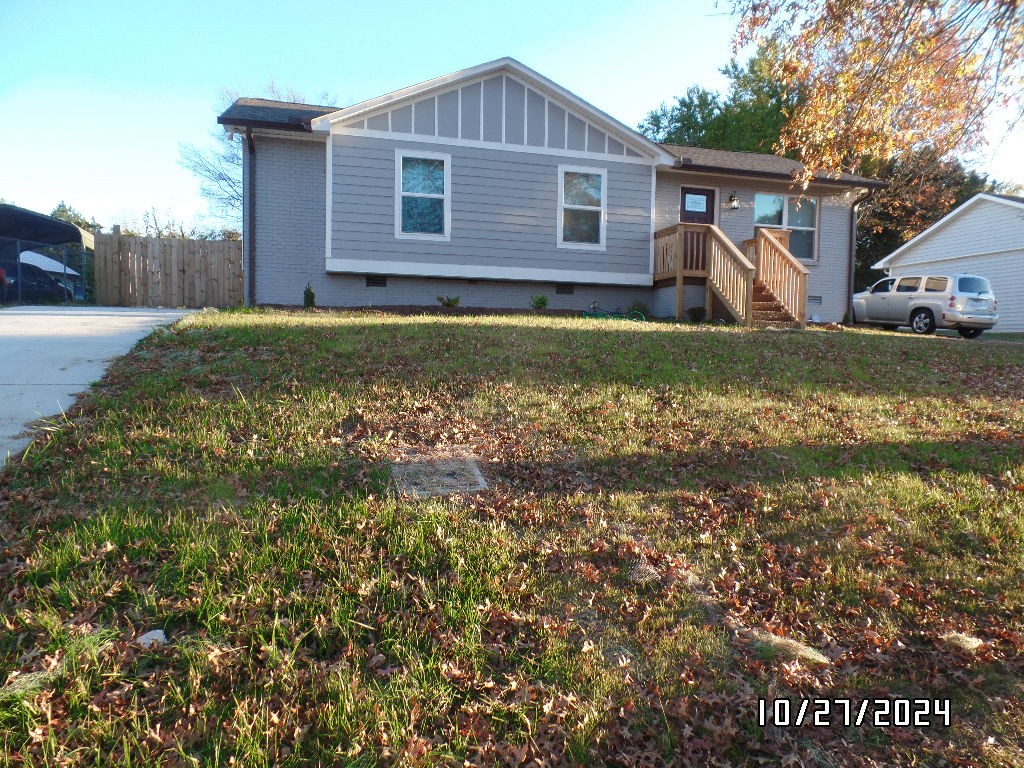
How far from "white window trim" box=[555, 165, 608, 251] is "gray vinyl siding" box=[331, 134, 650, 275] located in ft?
0.29

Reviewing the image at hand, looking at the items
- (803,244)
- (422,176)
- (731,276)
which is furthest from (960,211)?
(422,176)

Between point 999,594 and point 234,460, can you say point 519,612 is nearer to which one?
point 234,460

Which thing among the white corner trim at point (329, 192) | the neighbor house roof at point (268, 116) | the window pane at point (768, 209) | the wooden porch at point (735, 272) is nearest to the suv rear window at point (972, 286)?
the window pane at point (768, 209)

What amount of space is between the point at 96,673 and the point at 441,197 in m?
12.0

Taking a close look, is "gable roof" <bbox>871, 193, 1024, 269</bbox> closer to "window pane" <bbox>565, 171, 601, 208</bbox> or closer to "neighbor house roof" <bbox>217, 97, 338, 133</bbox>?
"window pane" <bbox>565, 171, 601, 208</bbox>

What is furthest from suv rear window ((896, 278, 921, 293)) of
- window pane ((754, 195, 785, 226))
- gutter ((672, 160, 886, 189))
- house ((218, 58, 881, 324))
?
house ((218, 58, 881, 324))

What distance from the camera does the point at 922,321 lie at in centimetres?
1770

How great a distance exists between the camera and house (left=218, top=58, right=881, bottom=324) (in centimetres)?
1302

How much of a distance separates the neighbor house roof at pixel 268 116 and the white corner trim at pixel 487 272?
261cm

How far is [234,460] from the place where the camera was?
14.1 ft

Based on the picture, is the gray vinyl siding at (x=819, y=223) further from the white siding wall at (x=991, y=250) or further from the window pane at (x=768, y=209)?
the white siding wall at (x=991, y=250)

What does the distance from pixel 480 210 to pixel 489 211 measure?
0.63ft

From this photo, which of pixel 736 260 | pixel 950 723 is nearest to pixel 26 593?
pixel 950 723

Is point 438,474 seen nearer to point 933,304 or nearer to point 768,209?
point 768,209
